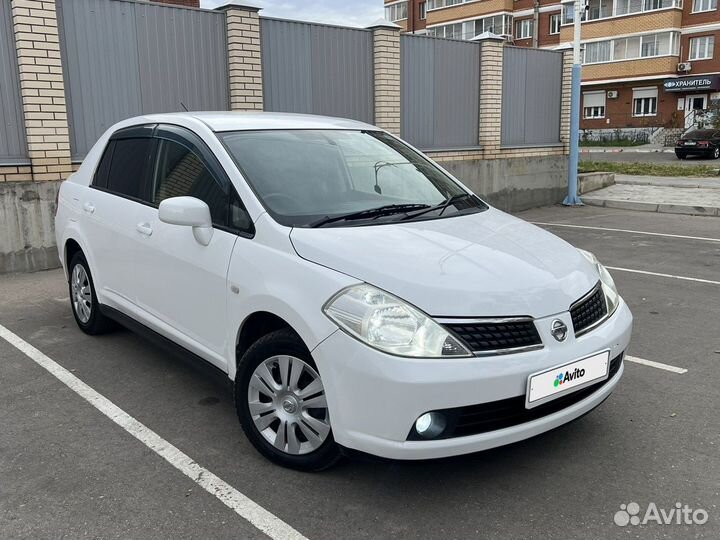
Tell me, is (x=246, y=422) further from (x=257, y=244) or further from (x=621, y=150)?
(x=621, y=150)

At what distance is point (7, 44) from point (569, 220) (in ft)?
31.1

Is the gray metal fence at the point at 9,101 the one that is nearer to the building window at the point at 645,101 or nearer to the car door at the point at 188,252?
the car door at the point at 188,252

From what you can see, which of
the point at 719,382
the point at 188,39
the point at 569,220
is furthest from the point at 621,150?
the point at 719,382

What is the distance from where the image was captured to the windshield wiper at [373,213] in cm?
331

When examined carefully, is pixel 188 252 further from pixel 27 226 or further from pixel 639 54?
pixel 639 54

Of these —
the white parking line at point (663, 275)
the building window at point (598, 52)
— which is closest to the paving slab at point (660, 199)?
the white parking line at point (663, 275)

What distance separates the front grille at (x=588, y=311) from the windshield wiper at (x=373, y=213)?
1063 mm

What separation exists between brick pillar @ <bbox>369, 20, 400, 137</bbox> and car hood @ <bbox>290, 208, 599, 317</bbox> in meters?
8.22

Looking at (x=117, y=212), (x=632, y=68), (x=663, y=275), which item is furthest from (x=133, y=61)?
(x=632, y=68)

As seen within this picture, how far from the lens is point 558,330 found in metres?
2.88

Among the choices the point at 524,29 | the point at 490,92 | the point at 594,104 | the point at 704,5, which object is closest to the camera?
the point at 490,92

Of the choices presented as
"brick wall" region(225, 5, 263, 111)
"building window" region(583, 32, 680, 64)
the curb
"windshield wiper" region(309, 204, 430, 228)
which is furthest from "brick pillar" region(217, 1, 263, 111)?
"building window" region(583, 32, 680, 64)

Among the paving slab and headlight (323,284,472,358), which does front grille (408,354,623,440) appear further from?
the paving slab

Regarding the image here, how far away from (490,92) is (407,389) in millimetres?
11304
